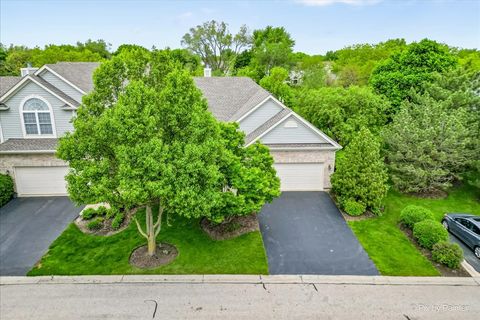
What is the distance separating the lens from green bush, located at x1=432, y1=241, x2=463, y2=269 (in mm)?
13109

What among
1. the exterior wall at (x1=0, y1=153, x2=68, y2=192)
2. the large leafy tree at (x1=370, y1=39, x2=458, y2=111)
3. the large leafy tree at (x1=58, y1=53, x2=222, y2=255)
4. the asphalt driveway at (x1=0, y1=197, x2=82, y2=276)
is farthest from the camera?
the large leafy tree at (x1=370, y1=39, x2=458, y2=111)

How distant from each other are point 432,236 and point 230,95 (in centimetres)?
1749

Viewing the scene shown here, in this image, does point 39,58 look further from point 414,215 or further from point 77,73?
point 414,215

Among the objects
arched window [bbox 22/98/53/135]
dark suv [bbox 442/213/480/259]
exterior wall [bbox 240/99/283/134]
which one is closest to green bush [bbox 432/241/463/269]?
dark suv [bbox 442/213/480/259]

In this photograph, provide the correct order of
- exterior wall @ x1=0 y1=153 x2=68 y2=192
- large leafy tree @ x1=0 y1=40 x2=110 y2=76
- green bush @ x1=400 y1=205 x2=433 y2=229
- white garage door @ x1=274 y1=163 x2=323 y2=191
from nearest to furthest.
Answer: green bush @ x1=400 y1=205 x2=433 y2=229, exterior wall @ x1=0 y1=153 x2=68 y2=192, white garage door @ x1=274 y1=163 x2=323 y2=191, large leafy tree @ x1=0 y1=40 x2=110 y2=76

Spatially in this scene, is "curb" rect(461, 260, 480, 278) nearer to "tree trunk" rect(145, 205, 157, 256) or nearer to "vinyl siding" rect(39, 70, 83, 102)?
"tree trunk" rect(145, 205, 157, 256)

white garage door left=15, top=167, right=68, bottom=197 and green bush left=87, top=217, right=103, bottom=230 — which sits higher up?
white garage door left=15, top=167, right=68, bottom=197

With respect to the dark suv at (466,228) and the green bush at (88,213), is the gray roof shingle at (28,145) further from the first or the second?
the dark suv at (466,228)

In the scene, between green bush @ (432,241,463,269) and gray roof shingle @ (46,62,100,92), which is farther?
gray roof shingle @ (46,62,100,92)

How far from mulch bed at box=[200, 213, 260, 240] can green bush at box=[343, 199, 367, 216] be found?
5158 millimetres

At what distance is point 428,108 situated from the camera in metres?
19.7

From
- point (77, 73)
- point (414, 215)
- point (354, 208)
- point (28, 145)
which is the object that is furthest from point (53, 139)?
point (414, 215)

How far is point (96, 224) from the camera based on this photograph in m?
16.1

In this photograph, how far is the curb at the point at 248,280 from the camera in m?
12.2
